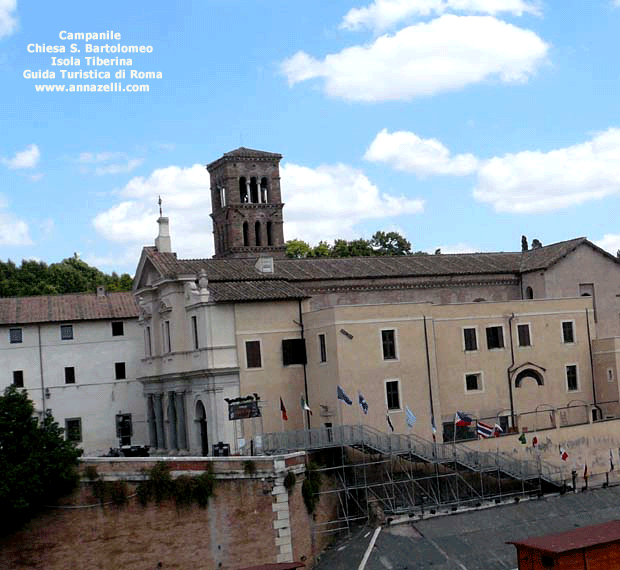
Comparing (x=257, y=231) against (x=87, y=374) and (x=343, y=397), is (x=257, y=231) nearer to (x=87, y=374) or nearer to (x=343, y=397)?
(x=87, y=374)

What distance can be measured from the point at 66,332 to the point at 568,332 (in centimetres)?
2827

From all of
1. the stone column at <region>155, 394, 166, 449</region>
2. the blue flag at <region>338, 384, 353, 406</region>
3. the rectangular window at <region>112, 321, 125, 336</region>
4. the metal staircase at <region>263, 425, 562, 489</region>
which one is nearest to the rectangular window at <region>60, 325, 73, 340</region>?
the rectangular window at <region>112, 321, 125, 336</region>

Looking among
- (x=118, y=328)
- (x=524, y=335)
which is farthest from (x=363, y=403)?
(x=118, y=328)

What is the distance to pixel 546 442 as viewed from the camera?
4909 centimetres

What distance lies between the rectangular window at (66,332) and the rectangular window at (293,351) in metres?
16.6

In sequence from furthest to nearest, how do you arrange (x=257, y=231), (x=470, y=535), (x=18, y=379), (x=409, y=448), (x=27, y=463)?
1. (x=257, y=231)
2. (x=18, y=379)
3. (x=409, y=448)
4. (x=470, y=535)
5. (x=27, y=463)

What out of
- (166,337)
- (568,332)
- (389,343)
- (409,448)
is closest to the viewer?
(409,448)

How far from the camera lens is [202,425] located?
167ft

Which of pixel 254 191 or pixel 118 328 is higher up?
pixel 254 191

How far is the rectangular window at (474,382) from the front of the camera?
51219 mm

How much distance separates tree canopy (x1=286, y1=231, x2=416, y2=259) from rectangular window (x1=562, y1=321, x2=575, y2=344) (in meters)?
42.1

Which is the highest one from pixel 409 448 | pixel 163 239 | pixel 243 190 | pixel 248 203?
pixel 243 190

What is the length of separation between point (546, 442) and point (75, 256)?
228 feet

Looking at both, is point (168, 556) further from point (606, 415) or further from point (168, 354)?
point (606, 415)
